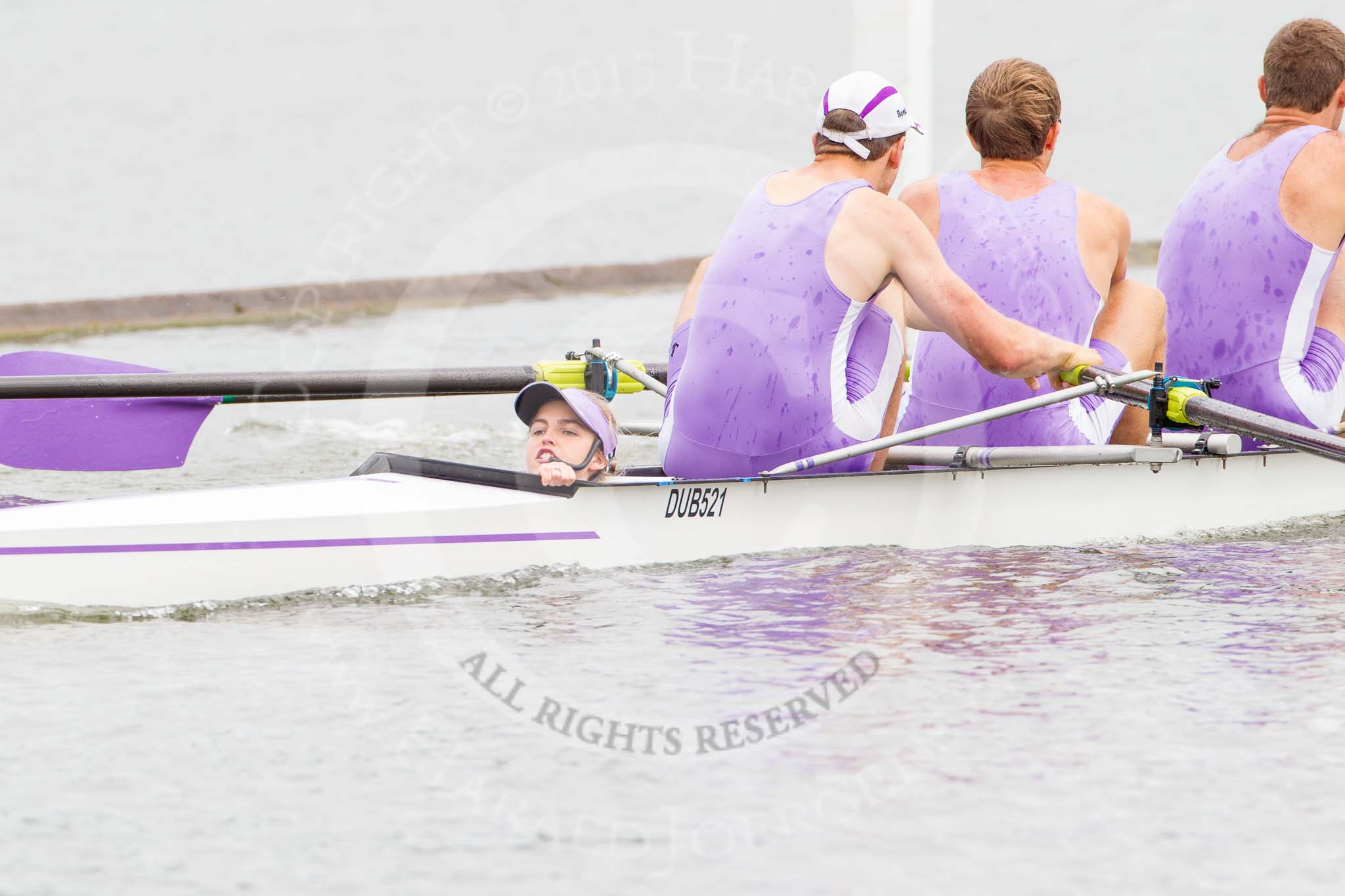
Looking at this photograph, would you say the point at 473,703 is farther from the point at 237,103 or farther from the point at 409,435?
the point at 237,103

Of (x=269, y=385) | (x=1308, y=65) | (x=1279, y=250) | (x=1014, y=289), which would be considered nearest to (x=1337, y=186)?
(x=1279, y=250)

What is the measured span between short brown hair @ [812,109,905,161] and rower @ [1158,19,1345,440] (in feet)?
5.95

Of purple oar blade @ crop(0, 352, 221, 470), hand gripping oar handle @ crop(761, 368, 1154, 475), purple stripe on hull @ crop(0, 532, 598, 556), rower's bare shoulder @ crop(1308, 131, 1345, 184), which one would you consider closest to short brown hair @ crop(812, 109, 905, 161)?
hand gripping oar handle @ crop(761, 368, 1154, 475)

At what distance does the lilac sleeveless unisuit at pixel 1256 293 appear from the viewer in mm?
6492

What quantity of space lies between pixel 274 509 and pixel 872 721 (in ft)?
6.09

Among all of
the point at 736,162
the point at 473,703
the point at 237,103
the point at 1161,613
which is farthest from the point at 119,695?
the point at 237,103

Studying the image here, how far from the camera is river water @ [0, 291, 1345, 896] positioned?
127 inches

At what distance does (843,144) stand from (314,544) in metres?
1.92

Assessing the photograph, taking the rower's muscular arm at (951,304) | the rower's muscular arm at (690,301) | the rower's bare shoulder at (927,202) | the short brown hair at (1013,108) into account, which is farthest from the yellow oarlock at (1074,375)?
the rower's muscular arm at (690,301)

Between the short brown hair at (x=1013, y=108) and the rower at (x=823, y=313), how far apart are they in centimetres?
66

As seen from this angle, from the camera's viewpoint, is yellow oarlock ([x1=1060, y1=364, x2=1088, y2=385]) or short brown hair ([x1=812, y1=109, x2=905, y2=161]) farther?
yellow oarlock ([x1=1060, y1=364, x2=1088, y2=385])

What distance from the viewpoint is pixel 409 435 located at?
387 inches

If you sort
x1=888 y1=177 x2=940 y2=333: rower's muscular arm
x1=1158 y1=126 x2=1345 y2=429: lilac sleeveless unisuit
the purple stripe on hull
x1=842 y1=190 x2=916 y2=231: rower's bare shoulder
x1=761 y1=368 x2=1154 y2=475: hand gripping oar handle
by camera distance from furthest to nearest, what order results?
x1=1158 y1=126 x2=1345 y2=429: lilac sleeveless unisuit
x1=888 y1=177 x2=940 y2=333: rower's muscular arm
x1=761 y1=368 x2=1154 y2=475: hand gripping oar handle
x1=842 y1=190 x2=916 y2=231: rower's bare shoulder
the purple stripe on hull

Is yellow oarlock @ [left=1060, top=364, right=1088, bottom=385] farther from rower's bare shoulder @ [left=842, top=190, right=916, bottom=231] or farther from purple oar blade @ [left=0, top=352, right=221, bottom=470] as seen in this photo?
purple oar blade @ [left=0, top=352, right=221, bottom=470]
